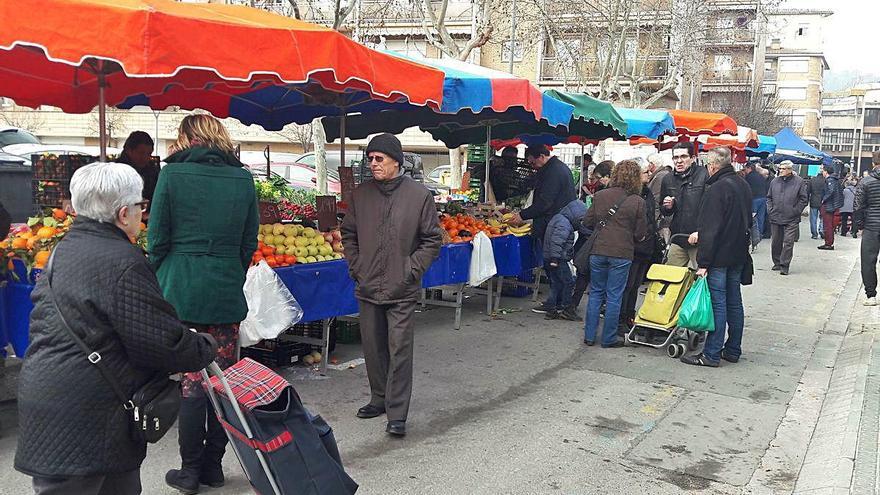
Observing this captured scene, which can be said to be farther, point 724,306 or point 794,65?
point 794,65

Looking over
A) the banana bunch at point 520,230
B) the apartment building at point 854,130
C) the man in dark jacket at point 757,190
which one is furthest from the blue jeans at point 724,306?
the apartment building at point 854,130

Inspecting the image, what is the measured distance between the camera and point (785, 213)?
1343cm

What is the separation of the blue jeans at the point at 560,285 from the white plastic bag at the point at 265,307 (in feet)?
13.1

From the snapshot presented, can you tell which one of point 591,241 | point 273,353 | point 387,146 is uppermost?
point 387,146

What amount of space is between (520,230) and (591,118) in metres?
1.64

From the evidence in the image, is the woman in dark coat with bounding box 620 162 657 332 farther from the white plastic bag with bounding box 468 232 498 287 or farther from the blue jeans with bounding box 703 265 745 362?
the white plastic bag with bounding box 468 232 498 287

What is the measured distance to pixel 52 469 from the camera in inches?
93.2

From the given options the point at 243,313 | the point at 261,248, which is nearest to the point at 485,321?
the point at 261,248

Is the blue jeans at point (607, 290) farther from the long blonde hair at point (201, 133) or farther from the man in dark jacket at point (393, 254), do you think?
the long blonde hair at point (201, 133)

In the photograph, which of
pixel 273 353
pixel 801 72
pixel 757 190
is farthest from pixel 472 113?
pixel 801 72

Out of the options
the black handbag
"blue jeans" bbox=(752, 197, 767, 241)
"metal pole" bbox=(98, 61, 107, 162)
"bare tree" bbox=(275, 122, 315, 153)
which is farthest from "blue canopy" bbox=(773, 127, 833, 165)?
the black handbag

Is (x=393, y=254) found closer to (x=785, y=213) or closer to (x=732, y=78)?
(x=785, y=213)

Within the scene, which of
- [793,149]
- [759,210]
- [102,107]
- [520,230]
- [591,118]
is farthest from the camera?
[793,149]

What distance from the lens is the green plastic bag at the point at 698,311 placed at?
21.7ft
